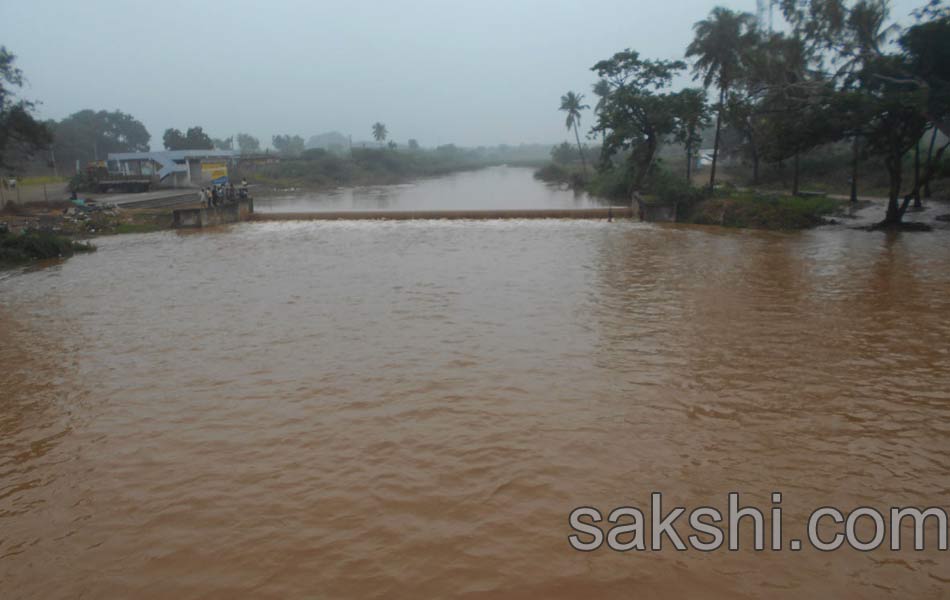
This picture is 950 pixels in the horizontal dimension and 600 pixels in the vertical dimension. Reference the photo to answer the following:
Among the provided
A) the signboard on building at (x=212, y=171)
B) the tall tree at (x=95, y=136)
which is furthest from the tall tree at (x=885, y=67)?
the tall tree at (x=95, y=136)

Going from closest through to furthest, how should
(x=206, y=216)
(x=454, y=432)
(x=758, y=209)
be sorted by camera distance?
(x=454, y=432)
(x=758, y=209)
(x=206, y=216)

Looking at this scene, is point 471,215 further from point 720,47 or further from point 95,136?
point 95,136

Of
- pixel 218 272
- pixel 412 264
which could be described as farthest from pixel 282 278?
pixel 412 264

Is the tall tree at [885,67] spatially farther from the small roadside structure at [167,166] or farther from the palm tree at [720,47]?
the small roadside structure at [167,166]

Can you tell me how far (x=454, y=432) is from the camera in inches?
233

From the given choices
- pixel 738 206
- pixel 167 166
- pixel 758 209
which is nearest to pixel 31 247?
pixel 738 206

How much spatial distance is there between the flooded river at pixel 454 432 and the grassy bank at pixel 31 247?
21.3ft

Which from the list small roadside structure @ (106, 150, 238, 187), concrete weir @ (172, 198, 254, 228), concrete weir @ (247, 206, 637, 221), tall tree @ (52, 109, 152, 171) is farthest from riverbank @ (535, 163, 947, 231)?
tall tree @ (52, 109, 152, 171)

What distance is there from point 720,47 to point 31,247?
28645 mm

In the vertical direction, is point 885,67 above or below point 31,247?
above

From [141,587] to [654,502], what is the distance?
368cm

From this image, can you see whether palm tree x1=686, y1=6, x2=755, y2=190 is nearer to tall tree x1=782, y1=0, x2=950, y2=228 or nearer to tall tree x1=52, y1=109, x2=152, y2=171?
tall tree x1=782, y1=0, x2=950, y2=228

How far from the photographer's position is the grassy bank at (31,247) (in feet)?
57.2

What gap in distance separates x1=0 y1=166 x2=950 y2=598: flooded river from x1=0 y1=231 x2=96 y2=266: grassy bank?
6482mm
